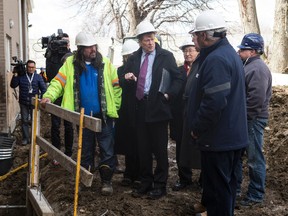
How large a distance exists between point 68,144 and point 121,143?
→ 148 cm

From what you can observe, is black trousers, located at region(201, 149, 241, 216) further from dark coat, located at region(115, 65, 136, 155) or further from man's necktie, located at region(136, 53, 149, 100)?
dark coat, located at region(115, 65, 136, 155)

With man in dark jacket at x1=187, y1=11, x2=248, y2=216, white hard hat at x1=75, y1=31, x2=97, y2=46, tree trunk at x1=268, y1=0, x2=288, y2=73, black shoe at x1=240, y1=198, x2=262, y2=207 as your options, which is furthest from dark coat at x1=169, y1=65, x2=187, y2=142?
tree trunk at x1=268, y1=0, x2=288, y2=73

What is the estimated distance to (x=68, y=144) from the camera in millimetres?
6906

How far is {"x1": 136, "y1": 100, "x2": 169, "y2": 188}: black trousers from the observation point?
5062mm

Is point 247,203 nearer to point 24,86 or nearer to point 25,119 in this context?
point 25,119

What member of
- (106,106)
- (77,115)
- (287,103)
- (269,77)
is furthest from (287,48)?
(77,115)

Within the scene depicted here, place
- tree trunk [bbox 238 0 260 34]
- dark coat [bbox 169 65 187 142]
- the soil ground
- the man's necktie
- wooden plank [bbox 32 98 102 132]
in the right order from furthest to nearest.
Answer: tree trunk [bbox 238 0 260 34], dark coat [bbox 169 65 187 142], the man's necktie, the soil ground, wooden plank [bbox 32 98 102 132]

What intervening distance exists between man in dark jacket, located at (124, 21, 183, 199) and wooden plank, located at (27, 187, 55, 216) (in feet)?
3.47

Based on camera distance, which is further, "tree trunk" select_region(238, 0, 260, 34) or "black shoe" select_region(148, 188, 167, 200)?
"tree trunk" select_region(238, 0, 260, 34)

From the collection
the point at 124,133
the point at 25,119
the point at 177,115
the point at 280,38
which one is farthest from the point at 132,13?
the point at 177,115

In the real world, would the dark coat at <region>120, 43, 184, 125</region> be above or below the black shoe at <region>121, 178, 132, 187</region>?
above

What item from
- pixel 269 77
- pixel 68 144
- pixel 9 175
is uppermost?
pixel 269 77

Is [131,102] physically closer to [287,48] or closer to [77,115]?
[77,115]

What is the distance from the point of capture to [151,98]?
4949 millimetres
